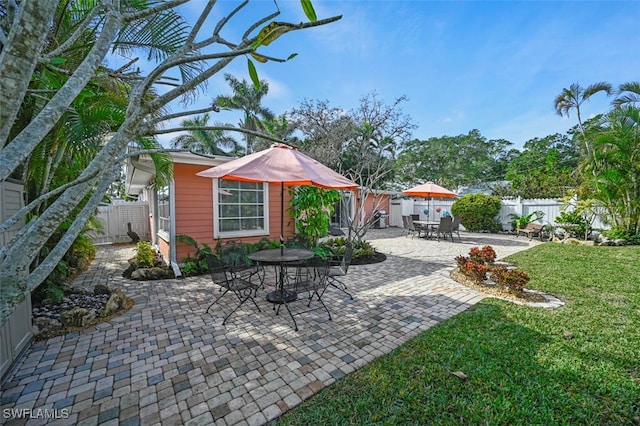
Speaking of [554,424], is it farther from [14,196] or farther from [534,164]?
[534,164]

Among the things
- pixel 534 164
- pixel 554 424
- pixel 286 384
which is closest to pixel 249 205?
pixel 286 384

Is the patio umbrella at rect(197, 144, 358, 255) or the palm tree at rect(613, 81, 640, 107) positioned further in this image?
the palm tree at rect(613, 81, 640, 107)

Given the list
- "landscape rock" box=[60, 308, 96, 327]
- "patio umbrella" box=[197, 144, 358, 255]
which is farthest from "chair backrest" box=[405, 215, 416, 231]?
"landscape rock" box=[60, 308, 96, 327]

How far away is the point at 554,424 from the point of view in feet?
6.34

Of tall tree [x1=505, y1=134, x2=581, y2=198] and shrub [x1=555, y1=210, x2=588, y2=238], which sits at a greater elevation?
tall tree [x1=505, y1=134, x2=581, y2=198]

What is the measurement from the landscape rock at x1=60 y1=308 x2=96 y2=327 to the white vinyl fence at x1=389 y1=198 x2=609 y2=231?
1129 centimetres

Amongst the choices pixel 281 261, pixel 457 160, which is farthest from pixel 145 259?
pixel 457 160

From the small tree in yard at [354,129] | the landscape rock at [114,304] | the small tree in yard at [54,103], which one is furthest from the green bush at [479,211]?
the small tree in yard at [54,103]

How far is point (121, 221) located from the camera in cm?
1136

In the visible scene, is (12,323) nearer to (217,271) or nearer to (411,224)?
(217,271)

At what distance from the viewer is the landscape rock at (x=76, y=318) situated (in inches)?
136

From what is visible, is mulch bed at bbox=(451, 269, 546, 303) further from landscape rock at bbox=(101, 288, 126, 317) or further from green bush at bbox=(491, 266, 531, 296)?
landscape rock at bbox=(101, 288, 126, 317)

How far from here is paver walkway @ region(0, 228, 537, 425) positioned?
209cm

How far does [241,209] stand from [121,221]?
298 inches
